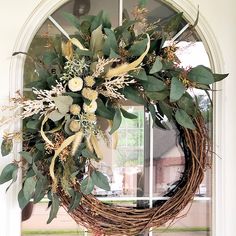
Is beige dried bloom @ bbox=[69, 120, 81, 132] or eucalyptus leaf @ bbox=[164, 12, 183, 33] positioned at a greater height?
eucalyptus leaf @ bbox=[164, 12, 183, 33]

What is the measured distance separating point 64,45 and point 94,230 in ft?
1.79

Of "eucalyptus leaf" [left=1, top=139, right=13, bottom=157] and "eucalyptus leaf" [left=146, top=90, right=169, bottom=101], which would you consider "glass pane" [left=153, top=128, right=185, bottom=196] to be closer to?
"eucalyptus leaf" [left=146, top=90, right=169, bottom=101]

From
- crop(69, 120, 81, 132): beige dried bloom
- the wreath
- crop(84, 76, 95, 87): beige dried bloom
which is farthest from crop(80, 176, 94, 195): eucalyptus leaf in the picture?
crop(84, 76, 95, 87): beige dried bloom

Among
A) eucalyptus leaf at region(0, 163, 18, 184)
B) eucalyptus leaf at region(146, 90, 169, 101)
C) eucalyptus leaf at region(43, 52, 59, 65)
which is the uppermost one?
eucalyptus leaf at region(43, 52, 59, 65)

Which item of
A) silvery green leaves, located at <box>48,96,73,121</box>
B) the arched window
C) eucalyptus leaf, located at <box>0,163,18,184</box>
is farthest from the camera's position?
the arched window

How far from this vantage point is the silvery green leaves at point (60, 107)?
1.05 metres

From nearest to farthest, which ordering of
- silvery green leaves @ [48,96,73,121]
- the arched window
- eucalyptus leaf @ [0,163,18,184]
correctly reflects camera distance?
silvery green leaves @ [48,96,73,121]
eucalyptus leaf @ [0,163,18,184]
the arched window

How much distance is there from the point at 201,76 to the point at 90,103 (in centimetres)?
30

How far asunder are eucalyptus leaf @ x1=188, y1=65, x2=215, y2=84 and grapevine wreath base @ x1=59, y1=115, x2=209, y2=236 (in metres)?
0.14

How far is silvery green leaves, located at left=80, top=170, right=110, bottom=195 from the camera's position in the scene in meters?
1.11

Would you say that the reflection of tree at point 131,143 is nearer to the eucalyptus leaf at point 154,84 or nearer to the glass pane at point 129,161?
the glass pane at point 129,161

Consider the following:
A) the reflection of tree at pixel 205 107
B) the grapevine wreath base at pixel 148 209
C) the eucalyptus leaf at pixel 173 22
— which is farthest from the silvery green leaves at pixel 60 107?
the reflection of tree at pixel 205 107

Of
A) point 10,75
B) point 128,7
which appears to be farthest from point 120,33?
point 10,75

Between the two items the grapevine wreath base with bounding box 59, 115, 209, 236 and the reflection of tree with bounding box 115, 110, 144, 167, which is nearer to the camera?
the grapevine wreath base with bounding box 59, 115, 209, 236
